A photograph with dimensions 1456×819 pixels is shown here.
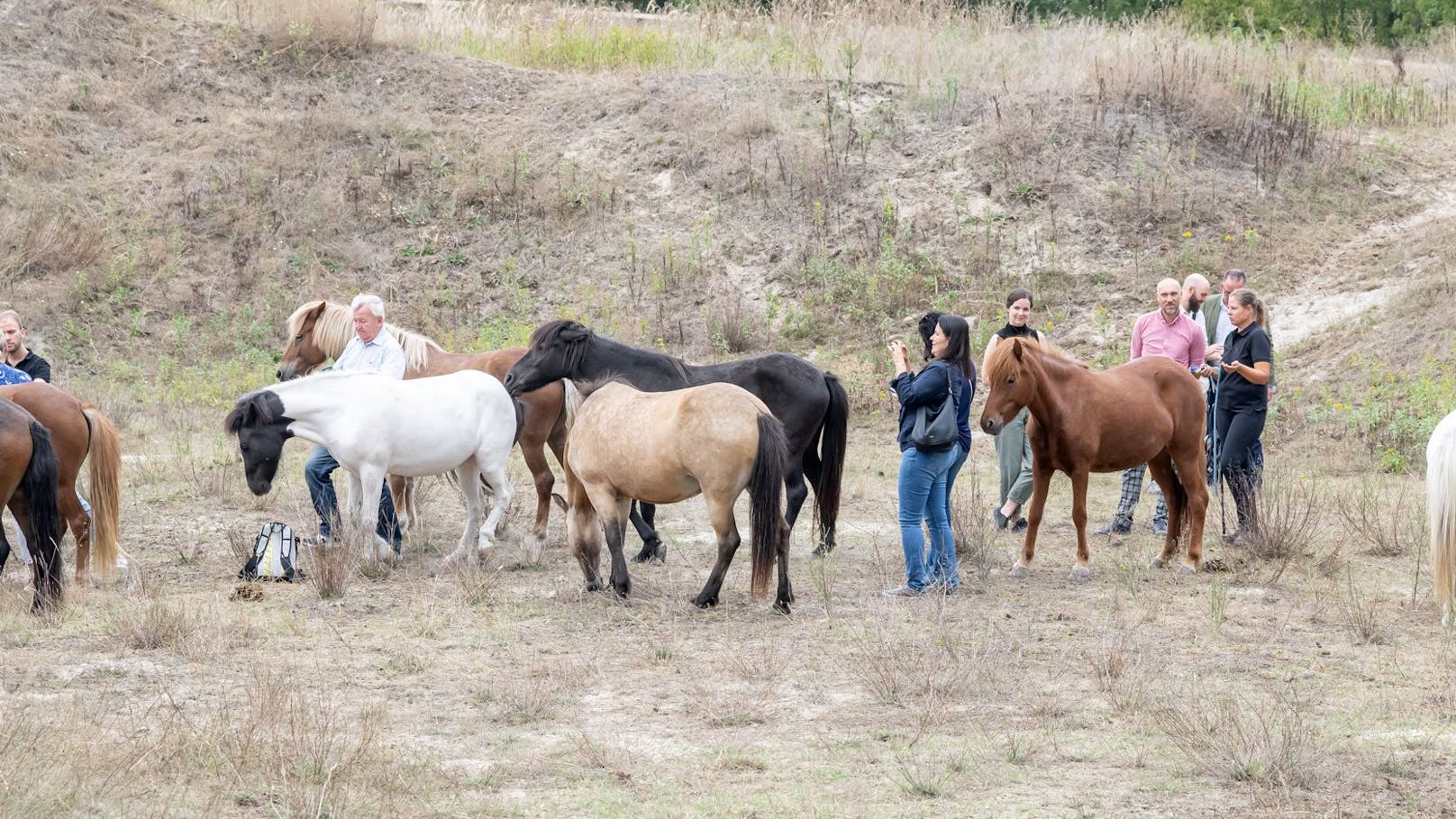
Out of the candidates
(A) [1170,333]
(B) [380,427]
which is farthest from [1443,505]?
(B) [380,427]

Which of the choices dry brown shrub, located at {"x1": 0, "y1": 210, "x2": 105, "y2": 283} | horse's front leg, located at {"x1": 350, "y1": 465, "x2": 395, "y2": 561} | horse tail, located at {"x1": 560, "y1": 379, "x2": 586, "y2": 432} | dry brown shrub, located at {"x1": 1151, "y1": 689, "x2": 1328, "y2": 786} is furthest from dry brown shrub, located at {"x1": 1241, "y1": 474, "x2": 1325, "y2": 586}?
dry brown shrub, located at {"x1": 0, "y1": 210, "x2": 105, "y2": 283}

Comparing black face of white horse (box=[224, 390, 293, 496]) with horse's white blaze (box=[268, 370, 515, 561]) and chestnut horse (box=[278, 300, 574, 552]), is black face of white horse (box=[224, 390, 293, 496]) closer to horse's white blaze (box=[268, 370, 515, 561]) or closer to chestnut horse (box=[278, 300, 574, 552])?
horse's white blaze (box=[268, 370, 515, 561])

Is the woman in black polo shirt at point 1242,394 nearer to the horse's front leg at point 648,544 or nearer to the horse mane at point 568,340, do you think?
the horse's front leg at point 648,544

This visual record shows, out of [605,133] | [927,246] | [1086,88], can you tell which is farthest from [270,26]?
[1086,88]

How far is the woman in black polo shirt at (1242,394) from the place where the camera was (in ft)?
31.8

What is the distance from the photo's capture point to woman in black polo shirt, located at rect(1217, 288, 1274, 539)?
970 centimetres

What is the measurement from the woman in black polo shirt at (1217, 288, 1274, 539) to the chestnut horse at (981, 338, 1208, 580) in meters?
0.42

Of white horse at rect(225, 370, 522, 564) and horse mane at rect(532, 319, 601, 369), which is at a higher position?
horse mane at rect(532, 319, 601, 369)

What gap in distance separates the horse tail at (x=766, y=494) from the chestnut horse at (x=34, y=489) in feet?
12.3

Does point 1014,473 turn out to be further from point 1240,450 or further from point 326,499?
point 326,499

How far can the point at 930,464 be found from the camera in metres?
8.20

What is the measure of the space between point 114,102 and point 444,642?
17123mm

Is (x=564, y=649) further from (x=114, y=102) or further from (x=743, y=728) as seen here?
(x=114, y=102)

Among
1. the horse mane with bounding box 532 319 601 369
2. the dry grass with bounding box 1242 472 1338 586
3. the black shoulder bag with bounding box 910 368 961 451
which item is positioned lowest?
the dry grass with bounding box 1242 472 1338 586
